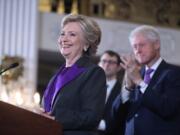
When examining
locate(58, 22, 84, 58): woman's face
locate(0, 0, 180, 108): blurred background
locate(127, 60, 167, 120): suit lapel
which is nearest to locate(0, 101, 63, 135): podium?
locate(58, 22, 84, 58): woman's face

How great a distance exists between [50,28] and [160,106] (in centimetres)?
594

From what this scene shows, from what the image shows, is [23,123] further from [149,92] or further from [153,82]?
[153,82]

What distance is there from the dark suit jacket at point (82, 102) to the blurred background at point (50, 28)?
201 inches

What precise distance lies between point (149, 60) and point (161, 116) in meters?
0.42

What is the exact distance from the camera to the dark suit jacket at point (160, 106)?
12.2 feet

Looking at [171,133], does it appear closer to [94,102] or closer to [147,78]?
[147,78]

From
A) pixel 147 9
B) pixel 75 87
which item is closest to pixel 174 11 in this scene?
pixel 147 9

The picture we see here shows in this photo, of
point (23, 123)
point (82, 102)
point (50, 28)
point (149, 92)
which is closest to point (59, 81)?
point (82, 102)

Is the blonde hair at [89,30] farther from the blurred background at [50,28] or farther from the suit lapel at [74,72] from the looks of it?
the blurred background at [50,28]

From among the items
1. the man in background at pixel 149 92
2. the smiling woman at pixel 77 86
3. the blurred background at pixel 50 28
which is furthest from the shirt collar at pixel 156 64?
the blurred background at pixel 50 28

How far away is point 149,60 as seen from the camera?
3.98 m

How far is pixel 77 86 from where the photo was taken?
305cm

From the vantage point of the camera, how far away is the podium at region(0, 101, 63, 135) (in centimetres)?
259

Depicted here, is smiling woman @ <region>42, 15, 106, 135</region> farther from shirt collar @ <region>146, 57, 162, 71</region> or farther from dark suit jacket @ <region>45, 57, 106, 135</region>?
shirt collar @ <region>146, 57, 162, 71</region>
